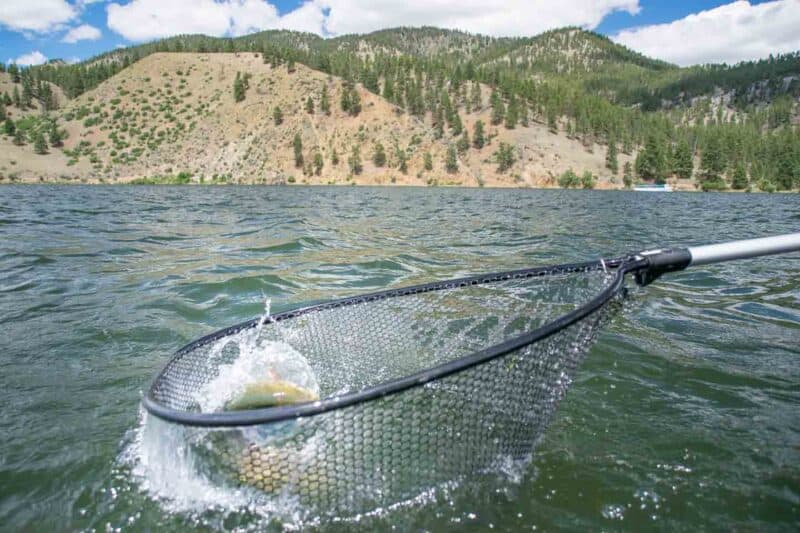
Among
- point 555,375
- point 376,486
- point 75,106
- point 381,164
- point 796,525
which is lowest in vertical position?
point 796,525

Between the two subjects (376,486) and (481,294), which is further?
(481,294)

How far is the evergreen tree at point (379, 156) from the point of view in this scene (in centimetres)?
10281

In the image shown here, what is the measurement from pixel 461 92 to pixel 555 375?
461 feet

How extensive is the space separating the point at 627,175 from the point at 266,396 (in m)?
112

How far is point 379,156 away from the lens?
103 meters

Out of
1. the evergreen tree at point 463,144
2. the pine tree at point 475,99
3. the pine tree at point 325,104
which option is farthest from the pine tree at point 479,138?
the pine tree at point 325,104

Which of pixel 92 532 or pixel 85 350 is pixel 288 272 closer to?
pixel 85 350

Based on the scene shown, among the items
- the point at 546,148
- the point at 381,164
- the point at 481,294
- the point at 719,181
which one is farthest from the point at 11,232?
the point at 719,181

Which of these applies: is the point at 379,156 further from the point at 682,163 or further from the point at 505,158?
the point at 682,163

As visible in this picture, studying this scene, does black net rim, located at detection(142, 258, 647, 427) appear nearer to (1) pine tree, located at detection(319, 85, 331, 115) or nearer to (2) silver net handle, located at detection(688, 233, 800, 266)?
(2) silver net handle, located at detection(688, 233, 800, 266)

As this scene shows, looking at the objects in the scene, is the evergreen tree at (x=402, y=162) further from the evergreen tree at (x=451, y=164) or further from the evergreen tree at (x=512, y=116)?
the evergreen tree at (x=512, y=116)

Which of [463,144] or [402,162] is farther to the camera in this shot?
[463,144]

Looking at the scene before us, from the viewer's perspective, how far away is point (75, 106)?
390 feet

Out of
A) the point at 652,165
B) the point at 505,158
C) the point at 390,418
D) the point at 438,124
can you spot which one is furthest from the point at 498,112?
the point at 390,418
